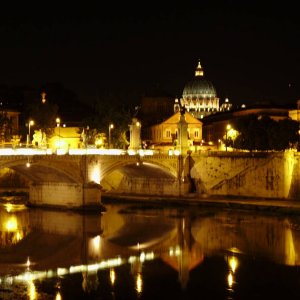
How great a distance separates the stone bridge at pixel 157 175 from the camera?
135 ft

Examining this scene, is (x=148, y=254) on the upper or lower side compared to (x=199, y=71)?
lower

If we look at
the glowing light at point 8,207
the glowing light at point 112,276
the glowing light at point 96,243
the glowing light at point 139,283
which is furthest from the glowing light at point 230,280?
the glowing light at point 8,207

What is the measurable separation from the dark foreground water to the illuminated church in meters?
76.5

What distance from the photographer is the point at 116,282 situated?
25.3 metres

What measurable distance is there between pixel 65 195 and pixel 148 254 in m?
12.7

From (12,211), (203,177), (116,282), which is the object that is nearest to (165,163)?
(203,177)

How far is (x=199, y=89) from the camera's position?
121m

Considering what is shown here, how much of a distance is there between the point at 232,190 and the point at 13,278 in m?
23.4

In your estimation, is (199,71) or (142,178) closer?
(142,178)

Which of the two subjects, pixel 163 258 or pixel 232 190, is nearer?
pixel 163 258

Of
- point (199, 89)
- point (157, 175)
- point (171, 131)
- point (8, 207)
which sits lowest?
point (8, 207)

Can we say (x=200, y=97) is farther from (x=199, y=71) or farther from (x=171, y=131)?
(x=171, y=131)

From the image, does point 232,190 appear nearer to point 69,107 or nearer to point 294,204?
point 294,204

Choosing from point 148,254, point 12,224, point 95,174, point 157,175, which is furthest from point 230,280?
point 157,175
